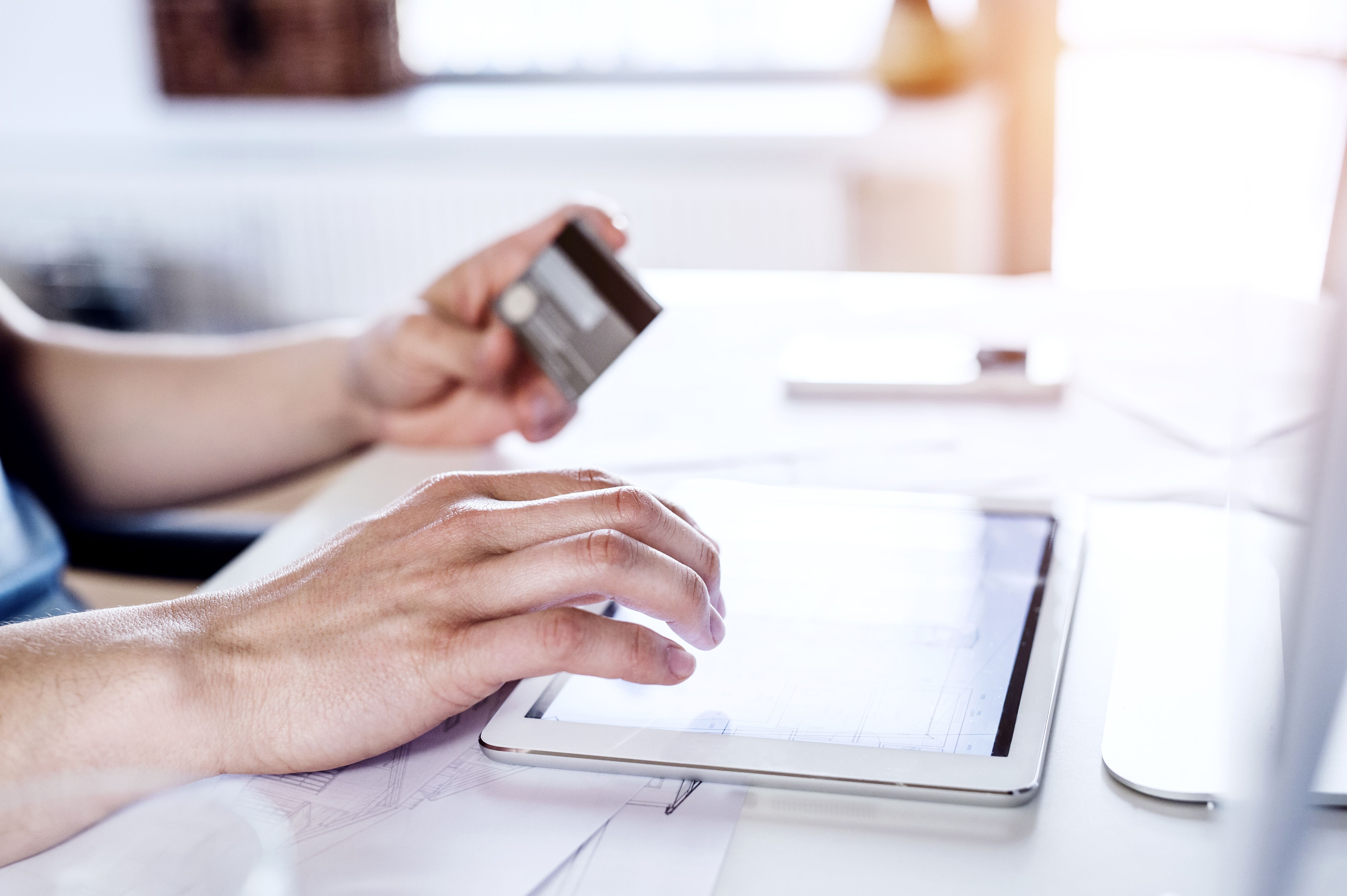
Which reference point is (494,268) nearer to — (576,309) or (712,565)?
(576,309)

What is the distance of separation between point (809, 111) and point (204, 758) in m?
1.99

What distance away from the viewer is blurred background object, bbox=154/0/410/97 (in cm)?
241

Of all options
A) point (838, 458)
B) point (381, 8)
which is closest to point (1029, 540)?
point (838, 458)

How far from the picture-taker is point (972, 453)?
32.0 inches

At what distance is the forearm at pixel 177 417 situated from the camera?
0.96m

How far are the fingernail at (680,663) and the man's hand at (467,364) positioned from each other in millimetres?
386

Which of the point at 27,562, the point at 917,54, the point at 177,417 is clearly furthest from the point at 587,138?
the point at 27,562

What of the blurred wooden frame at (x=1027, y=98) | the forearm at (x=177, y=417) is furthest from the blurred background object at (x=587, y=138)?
the forearm at (x=177, y=417)

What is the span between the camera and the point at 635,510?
0.52m

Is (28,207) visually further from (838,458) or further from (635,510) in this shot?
(635,510)

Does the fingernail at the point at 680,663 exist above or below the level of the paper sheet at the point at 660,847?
above

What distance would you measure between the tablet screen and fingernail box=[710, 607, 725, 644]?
17mm

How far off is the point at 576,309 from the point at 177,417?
379 mm

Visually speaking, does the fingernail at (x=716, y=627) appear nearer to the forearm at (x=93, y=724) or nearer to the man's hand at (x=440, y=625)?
the man's hand at (x=440, y=625)
